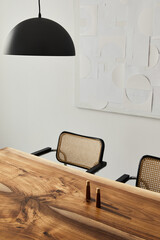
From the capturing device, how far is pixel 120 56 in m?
2.93

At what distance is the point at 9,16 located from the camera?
3.77 metres

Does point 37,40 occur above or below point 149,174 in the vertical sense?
above

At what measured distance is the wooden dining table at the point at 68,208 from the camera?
1.43 metres

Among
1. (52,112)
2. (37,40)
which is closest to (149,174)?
(37,40)

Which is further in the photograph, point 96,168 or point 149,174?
point 96,168

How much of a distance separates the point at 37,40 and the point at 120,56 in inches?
56.5

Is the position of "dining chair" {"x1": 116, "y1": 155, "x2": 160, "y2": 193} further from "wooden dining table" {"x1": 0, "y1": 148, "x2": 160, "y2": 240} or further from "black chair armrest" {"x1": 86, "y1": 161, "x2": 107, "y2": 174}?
"wooden dining table" {"x1": 0, "y1": 148, "x2": 160, "y2": 240}

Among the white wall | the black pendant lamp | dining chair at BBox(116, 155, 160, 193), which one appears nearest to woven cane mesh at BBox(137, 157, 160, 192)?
dining chair at BBox(116, 155, 160, 193)

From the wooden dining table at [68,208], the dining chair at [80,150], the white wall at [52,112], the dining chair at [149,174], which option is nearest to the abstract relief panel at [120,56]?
the white wall at [52,112]

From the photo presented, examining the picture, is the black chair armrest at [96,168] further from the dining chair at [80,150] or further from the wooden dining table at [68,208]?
the wooden dining table at [68,208]

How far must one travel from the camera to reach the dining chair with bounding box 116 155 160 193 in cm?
218

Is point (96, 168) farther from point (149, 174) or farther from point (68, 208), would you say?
point (68, 208)

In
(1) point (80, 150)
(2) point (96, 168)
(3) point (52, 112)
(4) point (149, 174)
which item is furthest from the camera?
(3) point (52, 112)

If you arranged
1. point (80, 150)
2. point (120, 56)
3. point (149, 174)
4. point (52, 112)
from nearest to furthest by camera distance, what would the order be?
point (149, 174) → point (80, 150) → point (120, 56) → point (52, 112)
